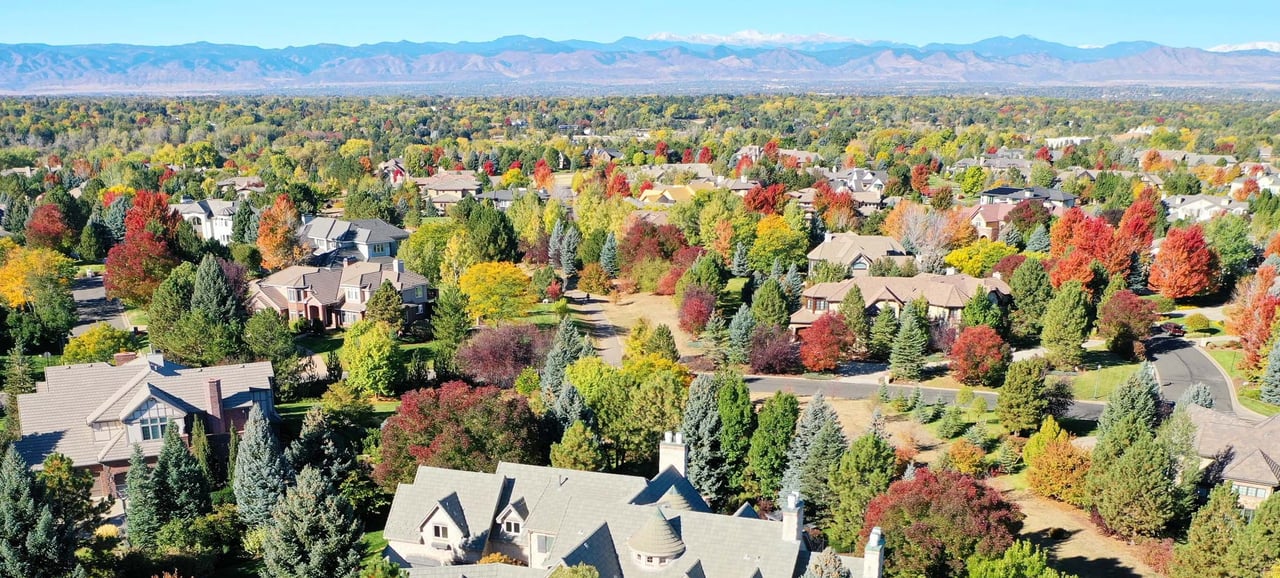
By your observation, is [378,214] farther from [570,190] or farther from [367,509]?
[367,509]

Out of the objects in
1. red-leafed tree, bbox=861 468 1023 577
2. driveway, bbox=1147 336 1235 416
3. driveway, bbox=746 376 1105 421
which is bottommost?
driveway, bbox=746 376 1105 421

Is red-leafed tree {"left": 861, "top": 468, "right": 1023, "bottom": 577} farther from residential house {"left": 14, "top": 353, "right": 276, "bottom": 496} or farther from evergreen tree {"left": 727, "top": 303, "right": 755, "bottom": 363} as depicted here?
residential house {"left": 14, "top": 353, "right": 276, "bottom": 496}

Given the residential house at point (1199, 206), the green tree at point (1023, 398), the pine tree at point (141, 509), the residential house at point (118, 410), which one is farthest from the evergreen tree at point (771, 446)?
the residential house at point (1199, 206)

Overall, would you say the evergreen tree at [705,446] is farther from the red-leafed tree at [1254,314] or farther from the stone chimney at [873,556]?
the red-leafed tree at [1254,314]

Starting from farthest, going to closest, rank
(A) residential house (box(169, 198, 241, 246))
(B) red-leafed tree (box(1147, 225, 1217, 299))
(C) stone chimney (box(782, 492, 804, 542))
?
(A) residential house (box(169, 198, 241, 246))
(B) red-leafed tree (box(1147, 225, 1217, 299))
(C) stone chimney (box(782, 492, 804, 542))

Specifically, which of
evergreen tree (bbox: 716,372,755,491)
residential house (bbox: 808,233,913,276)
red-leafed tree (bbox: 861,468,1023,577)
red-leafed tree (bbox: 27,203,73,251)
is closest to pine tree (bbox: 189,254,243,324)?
red-leafed tree (bbox: 27,203,73,251)

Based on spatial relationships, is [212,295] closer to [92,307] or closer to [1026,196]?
[92,307]
